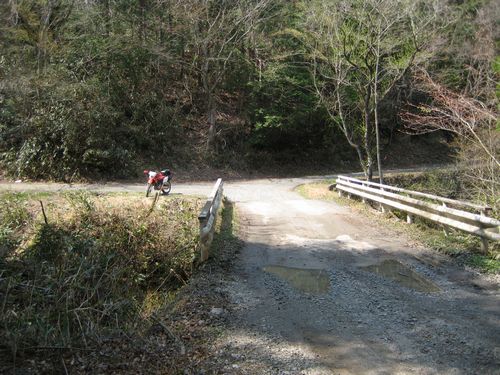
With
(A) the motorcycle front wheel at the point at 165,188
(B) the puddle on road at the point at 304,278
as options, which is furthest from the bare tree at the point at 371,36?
(B) the puddle on road at the point at 304,278

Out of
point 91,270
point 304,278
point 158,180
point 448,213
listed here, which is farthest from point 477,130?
point 91,270

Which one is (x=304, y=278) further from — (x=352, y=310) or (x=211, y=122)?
(x=211, y=122)

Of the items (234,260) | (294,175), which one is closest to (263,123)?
(294,175)

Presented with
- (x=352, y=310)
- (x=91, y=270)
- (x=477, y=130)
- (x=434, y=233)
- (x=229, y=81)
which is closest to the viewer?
(x=352, y=310)

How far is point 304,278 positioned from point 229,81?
19934 mm

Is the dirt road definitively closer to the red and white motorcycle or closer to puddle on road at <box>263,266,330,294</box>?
puddle on road at <box>263,266,330,294</box>

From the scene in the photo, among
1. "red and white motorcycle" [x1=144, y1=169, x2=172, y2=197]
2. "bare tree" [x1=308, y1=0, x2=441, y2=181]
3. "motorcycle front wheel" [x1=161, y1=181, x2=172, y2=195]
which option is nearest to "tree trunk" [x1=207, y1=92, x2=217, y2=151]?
"bare tree" [x1=308, y1=0, x2=441, y2=181]

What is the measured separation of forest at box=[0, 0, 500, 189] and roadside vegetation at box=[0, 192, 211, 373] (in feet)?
28.6

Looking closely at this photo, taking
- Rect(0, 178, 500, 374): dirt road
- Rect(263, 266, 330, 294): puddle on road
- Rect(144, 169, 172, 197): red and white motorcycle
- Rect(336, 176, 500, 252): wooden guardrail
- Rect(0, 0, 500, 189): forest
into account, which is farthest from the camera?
Rect(0, 0, 500, 189): forest

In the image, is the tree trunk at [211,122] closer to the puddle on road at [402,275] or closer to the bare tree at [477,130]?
the bare tree at [477,130]

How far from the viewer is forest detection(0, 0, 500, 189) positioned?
16.5 meters

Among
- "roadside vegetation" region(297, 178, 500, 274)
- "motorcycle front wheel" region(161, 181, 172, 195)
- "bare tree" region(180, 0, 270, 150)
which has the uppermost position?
"bare tree" region(180, 0, 270, 150)

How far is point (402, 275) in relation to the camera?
7.13 metres

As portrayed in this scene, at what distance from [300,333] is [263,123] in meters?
20.7
